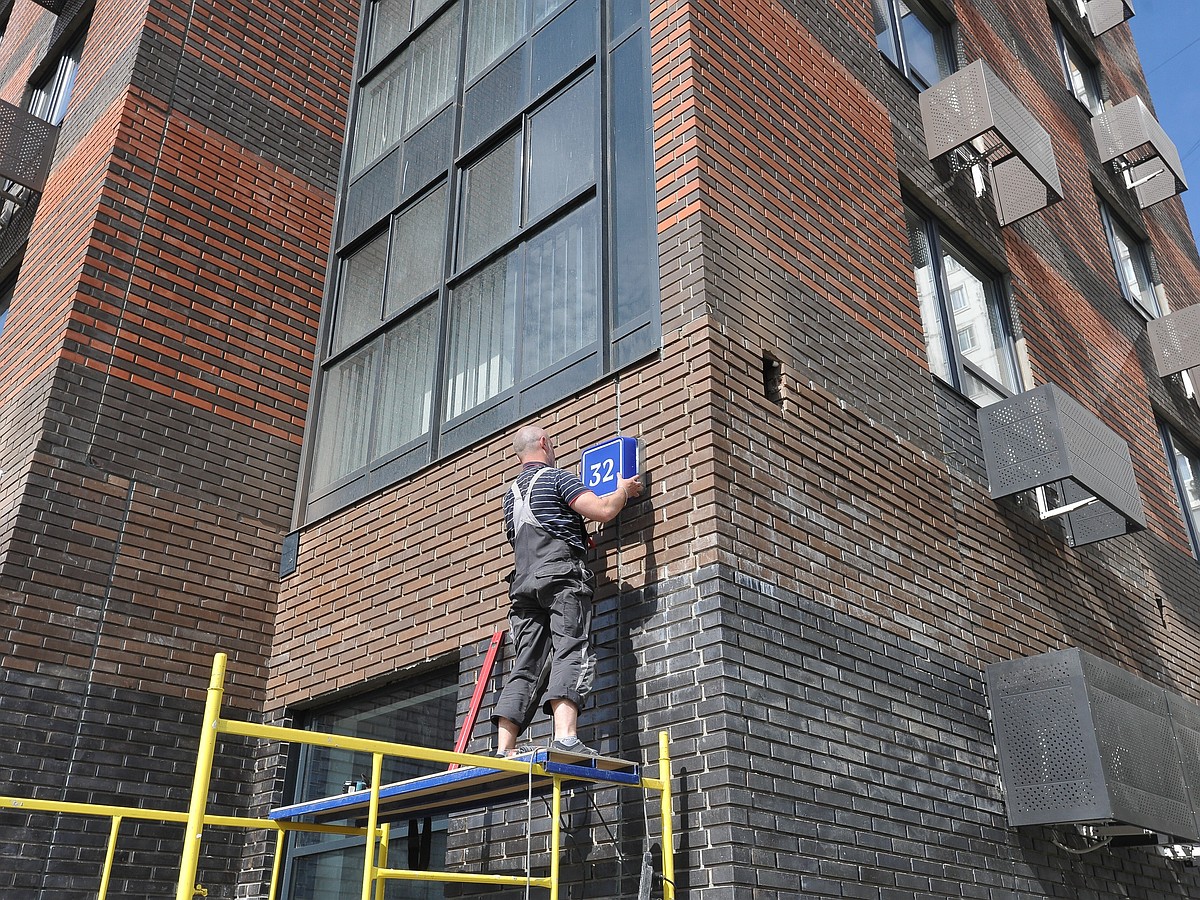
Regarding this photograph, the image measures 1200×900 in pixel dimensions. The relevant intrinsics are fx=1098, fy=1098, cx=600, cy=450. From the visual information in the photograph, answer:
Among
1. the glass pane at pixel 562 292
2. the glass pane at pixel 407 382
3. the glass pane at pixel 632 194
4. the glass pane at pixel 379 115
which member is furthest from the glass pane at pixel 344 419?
the glass pane at pixel 632 194

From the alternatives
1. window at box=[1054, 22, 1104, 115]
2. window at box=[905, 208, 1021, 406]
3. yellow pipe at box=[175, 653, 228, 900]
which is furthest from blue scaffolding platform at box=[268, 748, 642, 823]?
window at box=[1054, 22, 1104, 115]

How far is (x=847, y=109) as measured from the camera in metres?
7.80

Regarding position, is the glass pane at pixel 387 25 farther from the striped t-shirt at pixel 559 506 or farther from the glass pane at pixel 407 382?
the striped t-shirt at pixel 559 506

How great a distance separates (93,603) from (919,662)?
5.02 m

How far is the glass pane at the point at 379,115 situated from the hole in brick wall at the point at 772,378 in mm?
4512

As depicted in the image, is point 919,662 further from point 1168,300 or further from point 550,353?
point 1168,300

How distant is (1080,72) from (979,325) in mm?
7189

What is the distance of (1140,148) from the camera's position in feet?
41.8

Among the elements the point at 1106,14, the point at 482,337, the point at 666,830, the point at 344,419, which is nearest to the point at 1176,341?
the point at 1106,14

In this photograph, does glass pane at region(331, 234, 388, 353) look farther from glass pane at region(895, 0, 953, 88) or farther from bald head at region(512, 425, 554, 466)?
glass pane at region(895, 0, 953, 88)

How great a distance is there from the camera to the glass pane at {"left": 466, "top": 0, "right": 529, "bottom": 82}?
8.30 metres

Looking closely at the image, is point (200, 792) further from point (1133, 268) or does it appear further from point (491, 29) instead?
point (1133, 268)

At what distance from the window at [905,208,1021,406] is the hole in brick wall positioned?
2.02 m

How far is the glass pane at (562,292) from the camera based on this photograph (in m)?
6.50
